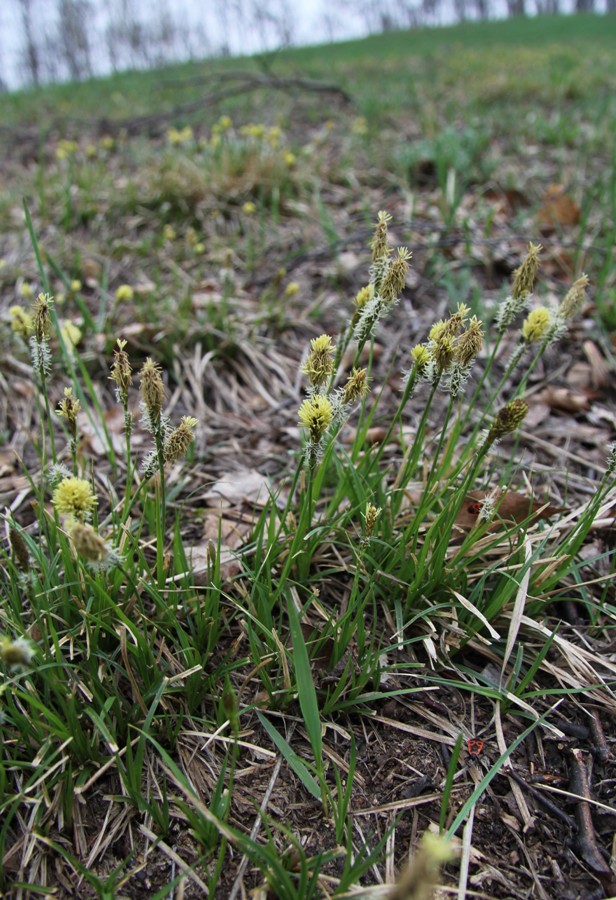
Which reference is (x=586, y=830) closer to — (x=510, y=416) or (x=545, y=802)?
(x=545, y=802)

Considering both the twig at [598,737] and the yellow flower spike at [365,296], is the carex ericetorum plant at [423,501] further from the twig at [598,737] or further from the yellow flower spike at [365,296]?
the twig at [598,737]

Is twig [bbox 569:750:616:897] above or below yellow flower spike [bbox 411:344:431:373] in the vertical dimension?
below

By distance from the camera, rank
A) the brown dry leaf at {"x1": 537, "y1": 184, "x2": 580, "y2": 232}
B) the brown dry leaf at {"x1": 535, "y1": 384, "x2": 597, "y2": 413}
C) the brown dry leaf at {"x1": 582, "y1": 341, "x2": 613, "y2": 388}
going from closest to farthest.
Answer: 1. the brown dry leaf at {"x1": 535, "y1": 384, "x2": 597, "y2": 413}
2. the brown dry leaf at {"x1": 582, "y1": 341, "x2": 613, "y2": 388}
3. the brown dry leaf at {"x1": 537, "y1": 184, "x2": 580, "y2": 232}

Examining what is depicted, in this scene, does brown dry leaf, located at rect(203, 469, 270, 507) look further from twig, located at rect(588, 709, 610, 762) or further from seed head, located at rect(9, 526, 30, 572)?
twig, located at rect(588, 709, 610, 762)

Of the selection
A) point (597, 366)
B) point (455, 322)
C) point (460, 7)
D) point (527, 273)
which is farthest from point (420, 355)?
point (460, 7)

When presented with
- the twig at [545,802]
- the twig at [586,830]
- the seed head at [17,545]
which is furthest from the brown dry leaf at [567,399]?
the seed head at [17,545]

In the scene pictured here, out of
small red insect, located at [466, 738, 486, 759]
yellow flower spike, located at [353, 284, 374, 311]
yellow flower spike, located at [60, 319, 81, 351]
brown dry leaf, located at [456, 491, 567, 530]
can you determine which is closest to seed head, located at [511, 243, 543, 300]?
yellow flower spike, located at [353, 284, 374, 311]
